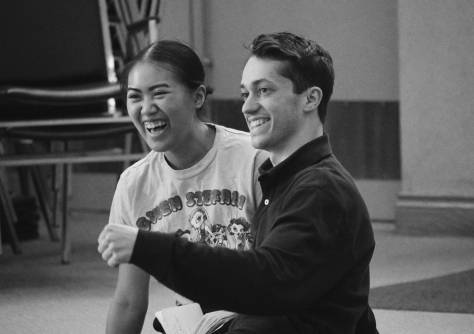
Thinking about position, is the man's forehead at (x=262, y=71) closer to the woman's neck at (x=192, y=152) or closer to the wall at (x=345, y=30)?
the woman's neck at (x=192, y=152)

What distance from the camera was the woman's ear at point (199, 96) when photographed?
1.61 meters

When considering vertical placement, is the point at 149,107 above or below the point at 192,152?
above

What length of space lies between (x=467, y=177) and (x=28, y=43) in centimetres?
178

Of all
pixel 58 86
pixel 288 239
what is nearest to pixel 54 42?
pixel 58 86

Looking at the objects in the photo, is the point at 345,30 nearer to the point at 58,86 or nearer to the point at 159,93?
the point at 58,86

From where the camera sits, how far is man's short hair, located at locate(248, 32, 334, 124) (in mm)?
1214

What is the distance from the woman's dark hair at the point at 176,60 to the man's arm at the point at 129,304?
369mm

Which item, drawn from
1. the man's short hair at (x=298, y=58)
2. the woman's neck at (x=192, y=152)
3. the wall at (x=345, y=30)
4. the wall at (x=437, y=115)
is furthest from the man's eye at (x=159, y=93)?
the wall at (x=345, y=30)

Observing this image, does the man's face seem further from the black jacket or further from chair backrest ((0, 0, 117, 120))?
chair backrest ((0, 0, 117, 120))

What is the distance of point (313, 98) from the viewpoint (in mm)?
1229

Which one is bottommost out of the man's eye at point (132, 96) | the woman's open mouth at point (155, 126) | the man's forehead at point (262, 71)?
the woman's open mouth at point (155, 126)

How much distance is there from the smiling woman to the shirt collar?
339mm

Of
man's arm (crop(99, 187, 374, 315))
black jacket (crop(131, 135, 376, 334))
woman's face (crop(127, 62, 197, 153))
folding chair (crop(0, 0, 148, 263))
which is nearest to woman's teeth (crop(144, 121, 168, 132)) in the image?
woman's face (crop(127, 62, 197, 153))

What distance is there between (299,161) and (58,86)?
1975 mm
